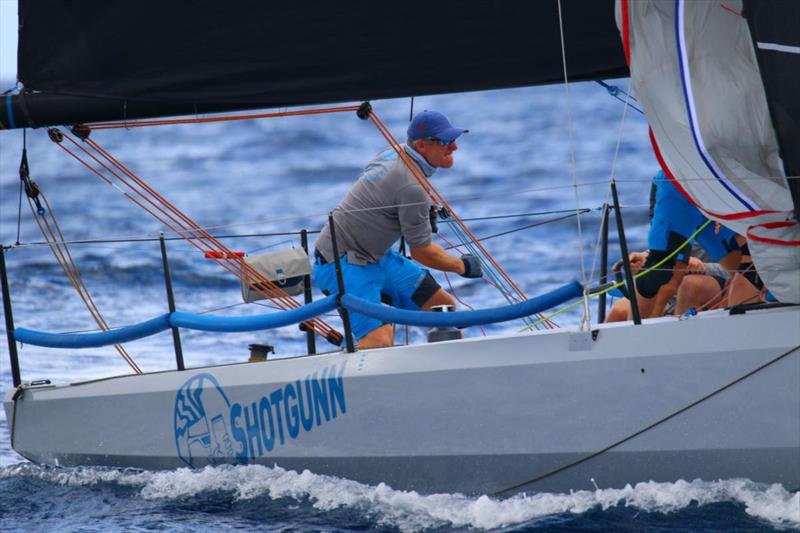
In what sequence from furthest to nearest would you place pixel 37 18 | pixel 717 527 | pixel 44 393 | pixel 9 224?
pixel 9 224, pixel 44 393, pixel 37 18, pixel 717 527

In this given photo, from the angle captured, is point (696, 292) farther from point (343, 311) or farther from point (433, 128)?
point (343, 311)

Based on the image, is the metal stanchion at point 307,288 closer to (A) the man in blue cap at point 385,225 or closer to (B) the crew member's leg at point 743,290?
(A) the man in blue cap at point 385,225

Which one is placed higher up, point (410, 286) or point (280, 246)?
point (280, 246)

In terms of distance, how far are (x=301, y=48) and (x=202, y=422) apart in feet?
5.55

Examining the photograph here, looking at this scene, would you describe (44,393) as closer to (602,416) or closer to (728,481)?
(602,416)

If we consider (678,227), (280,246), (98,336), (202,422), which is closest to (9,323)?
(98,336)

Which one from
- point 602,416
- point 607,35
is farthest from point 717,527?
point 607,35

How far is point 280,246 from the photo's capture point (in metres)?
13.6

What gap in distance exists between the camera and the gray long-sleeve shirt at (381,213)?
618cm

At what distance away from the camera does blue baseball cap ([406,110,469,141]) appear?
620cm

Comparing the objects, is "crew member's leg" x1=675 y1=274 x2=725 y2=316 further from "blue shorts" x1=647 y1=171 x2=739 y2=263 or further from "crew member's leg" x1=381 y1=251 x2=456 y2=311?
"crew member's leg" x1=381 y1=251 x2=456 y2=311

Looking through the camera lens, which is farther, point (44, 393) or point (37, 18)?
point (44, 393)

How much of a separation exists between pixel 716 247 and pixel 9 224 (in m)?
10.8

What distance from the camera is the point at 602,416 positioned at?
5246 mm
